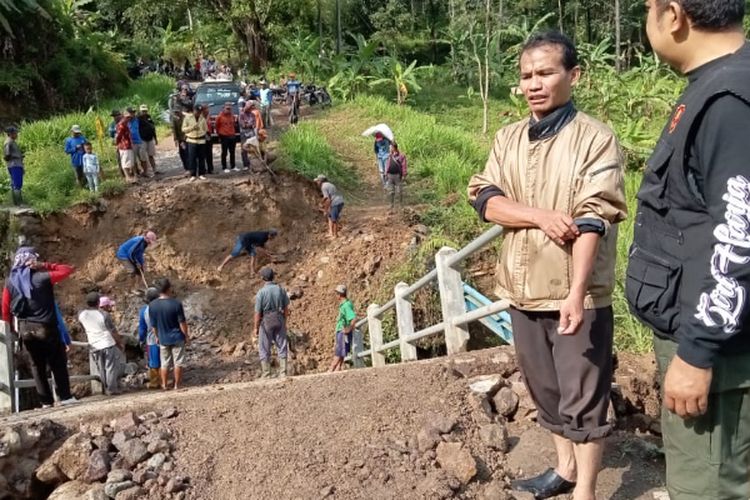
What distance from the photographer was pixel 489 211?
7.96 feet

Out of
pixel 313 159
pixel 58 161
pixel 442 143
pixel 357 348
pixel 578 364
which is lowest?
pixel 357 348

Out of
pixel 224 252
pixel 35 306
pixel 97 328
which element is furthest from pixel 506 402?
pixel 224 252

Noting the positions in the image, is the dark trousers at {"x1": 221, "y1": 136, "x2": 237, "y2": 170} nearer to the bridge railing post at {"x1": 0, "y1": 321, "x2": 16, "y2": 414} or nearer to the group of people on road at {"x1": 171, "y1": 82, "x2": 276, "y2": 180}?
the group of people on road at {"x1": 171, "y1": 82, "x2": 276, "y2": 180}

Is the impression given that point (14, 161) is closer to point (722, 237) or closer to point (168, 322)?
point (168, 322)

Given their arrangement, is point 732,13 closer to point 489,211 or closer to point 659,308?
point 659,308

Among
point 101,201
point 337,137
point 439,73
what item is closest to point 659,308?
point 101,201

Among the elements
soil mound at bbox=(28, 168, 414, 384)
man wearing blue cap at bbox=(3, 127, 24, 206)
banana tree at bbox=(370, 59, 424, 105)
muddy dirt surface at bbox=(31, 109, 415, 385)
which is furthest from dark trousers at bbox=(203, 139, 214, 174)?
banana tree at bbox=(370, 59, 424, 105)

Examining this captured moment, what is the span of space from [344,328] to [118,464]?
512 cm

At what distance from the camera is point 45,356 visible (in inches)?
242

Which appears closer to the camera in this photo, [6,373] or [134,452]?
[134,452]

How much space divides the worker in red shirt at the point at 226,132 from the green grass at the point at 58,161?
205cm

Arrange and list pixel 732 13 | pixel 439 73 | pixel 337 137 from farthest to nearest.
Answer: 1. pixel 439 73
2. pixel 337 137
3. pixel 732 13

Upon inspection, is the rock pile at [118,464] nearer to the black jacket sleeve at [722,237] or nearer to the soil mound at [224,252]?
the black jacket sleeve at [722,237]

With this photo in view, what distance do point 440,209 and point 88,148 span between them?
6.50 metres
